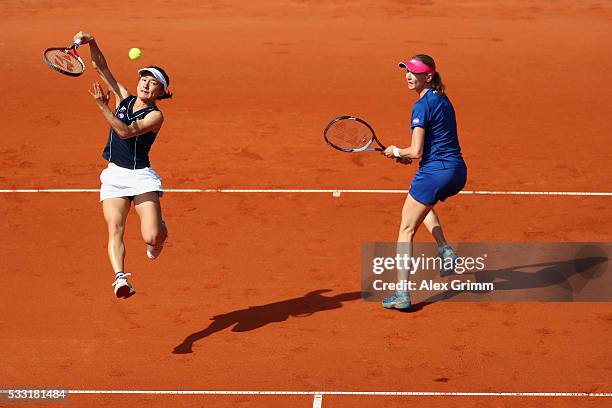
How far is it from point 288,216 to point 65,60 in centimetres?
374

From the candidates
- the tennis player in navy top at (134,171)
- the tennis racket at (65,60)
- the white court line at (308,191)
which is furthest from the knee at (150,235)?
the white court line at (308,191)

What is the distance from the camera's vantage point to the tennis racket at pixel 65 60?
32.0ft

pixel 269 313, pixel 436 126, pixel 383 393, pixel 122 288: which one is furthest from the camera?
pixel 269 313

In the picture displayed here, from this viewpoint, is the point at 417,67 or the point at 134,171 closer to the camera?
the point at 134,171

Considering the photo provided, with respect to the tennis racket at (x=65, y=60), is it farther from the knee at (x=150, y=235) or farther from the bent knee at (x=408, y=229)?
the bent knee at (x=408, y=229)

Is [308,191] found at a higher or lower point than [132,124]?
higher

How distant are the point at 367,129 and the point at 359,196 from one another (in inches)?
121

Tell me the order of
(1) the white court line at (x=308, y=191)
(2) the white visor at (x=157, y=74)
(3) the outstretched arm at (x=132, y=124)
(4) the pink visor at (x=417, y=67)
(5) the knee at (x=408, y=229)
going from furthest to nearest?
(1) the white court line at (x=308, y=191) → (5) the knee at (x=408, y=229) → (4) the pink visor at (x=417, y=67) → (2) the white visor at (x=157, y=74) → (3) the outstretched arm at (x=132, y=124)

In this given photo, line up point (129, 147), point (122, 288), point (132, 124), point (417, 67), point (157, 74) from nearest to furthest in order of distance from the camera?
point (122, 288) → point (132, 124) → point (157, 74) → point (129, 147) → point (417, 67)

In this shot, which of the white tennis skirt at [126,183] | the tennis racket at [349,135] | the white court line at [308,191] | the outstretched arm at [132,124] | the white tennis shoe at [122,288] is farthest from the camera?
the white court line at [308,191]

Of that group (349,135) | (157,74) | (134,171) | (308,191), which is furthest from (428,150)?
(308,191)

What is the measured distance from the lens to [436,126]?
9766 mm

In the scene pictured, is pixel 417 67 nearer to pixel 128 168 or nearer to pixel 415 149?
pixel 415 149

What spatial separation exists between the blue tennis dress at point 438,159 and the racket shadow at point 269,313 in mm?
1373
